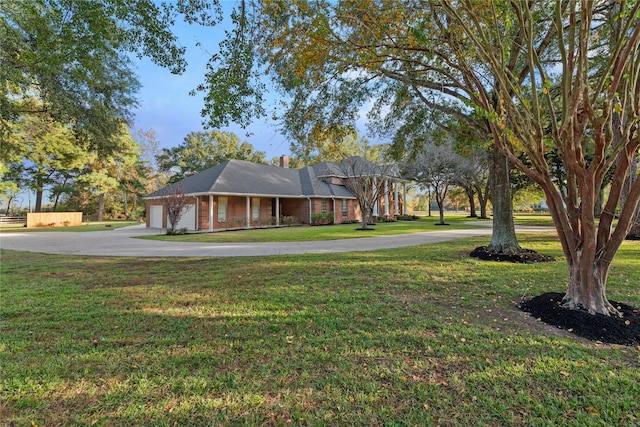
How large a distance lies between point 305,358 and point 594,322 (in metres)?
3.32

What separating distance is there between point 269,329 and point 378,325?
1258 millimetres

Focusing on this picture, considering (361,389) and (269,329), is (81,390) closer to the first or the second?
(269,329)

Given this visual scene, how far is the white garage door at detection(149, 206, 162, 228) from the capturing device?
21688mm

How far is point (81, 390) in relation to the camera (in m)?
2.27

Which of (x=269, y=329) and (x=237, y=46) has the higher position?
(x=237, y=46)

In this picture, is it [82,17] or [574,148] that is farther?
[82,17]

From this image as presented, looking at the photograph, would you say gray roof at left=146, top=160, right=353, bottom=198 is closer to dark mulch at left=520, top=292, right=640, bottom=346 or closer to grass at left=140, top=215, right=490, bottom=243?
grass at left=140, top=215, right=490, bottom=243

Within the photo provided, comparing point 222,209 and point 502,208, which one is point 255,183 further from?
point 502,208

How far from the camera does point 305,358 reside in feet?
8.93

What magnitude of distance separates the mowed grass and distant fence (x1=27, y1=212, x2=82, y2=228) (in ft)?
94.3

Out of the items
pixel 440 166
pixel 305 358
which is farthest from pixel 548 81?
pixel 440 166

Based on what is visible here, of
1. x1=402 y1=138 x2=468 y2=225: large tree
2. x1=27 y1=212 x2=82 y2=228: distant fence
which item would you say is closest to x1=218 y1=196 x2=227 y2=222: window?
x1=402 y1=138 x2=468 y2=225: large tree

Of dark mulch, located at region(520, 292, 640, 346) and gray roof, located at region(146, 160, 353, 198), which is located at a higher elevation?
gray roof, located at region(146, 160, 353, 198)

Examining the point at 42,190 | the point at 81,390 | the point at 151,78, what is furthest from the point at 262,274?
the point at 42,190
